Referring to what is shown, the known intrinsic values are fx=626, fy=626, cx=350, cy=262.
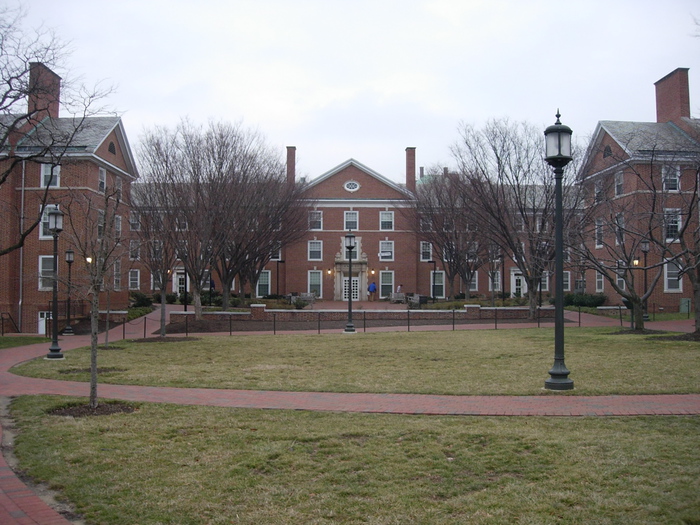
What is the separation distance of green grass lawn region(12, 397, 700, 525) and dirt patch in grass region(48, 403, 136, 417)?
383 mm

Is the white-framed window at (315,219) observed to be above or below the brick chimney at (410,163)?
below

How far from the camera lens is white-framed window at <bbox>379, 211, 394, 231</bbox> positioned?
53.5m

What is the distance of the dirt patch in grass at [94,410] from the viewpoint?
9.09 meters

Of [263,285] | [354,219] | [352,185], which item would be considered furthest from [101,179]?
[354,219]

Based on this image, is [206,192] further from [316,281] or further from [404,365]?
[316,281]

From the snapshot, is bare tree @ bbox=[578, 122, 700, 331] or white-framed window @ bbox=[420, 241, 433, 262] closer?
bare tree @ bbox=[578, 122, 700, 331]

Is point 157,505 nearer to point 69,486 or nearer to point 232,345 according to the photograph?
point 69,486

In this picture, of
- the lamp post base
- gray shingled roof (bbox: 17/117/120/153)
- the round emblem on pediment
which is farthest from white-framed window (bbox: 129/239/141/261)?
the round emblem on pediment

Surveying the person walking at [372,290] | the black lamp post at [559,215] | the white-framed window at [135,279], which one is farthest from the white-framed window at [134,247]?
the person walking at [372,290]

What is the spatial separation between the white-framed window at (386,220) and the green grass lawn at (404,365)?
1286 inches

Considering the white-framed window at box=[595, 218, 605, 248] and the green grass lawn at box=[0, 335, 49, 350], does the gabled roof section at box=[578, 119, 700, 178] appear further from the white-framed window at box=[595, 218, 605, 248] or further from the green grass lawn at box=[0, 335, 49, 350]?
the green grass lawn at box=[0, 335, 49, 350]

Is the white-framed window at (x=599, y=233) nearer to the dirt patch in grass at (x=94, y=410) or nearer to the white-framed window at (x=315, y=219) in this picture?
the dirt patch in grass at (x=94, y=410)

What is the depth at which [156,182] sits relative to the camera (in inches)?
997

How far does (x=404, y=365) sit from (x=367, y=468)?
26.7 ft
